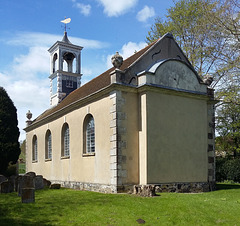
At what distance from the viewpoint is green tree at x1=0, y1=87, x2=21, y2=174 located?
2689 cm

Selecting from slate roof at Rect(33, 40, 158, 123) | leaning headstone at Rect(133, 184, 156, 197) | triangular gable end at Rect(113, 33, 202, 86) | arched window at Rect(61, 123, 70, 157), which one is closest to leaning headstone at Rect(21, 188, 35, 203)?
leaning headstone at Rect(133, 184, 156, 197)

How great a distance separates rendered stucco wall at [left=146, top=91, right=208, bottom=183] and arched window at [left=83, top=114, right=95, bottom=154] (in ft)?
12.3

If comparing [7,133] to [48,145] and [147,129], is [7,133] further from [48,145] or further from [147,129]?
[147,129]

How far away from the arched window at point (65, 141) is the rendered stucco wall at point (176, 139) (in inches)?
288

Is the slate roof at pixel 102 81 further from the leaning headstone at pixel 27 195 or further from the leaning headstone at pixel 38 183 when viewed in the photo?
the leaning headstone at pixel 27 195

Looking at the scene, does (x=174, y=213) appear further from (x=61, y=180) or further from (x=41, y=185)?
(x=61, y=180)

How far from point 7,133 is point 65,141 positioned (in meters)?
9.70

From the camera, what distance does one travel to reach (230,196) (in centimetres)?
1332

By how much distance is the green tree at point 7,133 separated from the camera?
88.2 ft

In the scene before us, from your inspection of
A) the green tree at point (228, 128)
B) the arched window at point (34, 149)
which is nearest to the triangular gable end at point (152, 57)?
the green tree at point (228, 128)

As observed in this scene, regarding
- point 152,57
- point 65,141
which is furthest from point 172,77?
point 65,141

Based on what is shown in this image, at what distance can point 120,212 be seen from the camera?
9.63 meters

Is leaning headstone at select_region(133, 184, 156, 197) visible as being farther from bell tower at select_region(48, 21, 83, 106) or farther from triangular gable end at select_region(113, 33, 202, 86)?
bell tower at select_region(48, 21, 83, 106)

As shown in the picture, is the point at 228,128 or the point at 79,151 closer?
the point at 79,151
